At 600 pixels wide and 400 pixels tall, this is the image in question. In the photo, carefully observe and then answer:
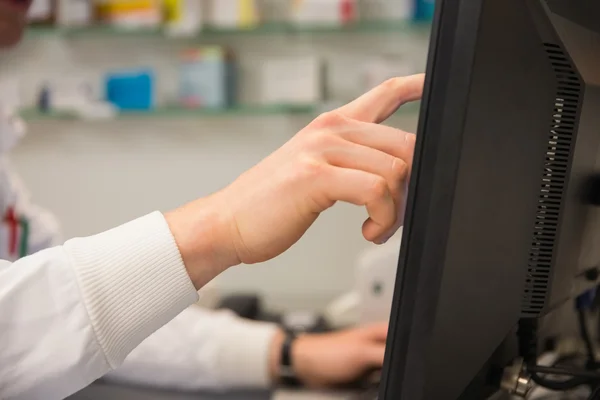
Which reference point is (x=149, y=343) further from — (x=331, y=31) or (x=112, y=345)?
(x=331, y=31)

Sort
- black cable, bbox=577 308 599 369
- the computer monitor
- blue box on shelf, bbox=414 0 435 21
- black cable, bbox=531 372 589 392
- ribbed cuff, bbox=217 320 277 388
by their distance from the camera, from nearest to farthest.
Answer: the computer monitor, black cable, bbox=531 372 589 392, black cable, bbox=577 308 599 369, ribbed cuff, bbox=217 320 277 388, blue box on shelf, bbox=414 0 435 21

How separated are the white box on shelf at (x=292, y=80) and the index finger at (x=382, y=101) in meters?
1.03

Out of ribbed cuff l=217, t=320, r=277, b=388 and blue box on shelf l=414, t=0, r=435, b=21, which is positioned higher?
blue box on shelf l=414, t=0, r=435, b=21

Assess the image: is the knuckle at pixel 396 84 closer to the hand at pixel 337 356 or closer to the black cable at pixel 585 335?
the black cable at pixel 585 335

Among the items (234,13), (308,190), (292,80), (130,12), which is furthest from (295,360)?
(130,12)

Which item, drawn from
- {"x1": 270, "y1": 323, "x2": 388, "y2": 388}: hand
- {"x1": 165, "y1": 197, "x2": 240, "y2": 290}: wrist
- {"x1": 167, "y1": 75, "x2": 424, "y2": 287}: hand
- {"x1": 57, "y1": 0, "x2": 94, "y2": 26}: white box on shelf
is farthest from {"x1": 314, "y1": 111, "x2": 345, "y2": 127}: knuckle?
{"x1": 57, "y1": 0, "x2": 94, "y2": 26}: white box on shelf

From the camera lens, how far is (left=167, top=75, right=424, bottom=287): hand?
0.47 m

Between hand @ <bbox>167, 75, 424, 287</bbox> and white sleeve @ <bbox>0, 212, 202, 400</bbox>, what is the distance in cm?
→ 3

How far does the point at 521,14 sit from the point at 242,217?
25 cm

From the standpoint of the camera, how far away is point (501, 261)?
17.6 inches

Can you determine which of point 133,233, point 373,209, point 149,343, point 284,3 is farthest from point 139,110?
point 373,209

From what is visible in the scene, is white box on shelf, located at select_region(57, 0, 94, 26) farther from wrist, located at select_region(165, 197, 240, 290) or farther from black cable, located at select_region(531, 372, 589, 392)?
black cable, located at select_region(531, 372, 589, 392)

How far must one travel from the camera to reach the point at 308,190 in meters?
0.48

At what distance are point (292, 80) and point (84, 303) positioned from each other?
3.74 ft
